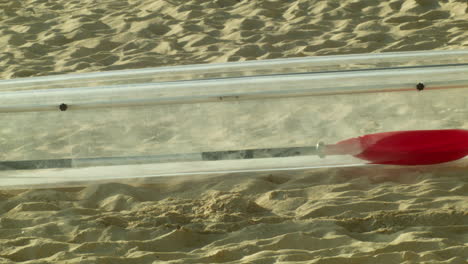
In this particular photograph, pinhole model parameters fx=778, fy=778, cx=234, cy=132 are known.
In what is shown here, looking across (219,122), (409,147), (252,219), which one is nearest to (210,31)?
(219,122)

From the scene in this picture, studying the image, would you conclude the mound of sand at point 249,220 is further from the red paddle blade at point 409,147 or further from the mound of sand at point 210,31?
the mound of sand at point 210,31

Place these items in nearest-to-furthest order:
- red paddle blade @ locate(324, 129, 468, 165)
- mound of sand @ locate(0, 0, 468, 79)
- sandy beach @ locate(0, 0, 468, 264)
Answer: sandy beach @ locate(0, 0, 468, 264) < red paddle blade @ locate(324, 129, 468, 165) < mound of sand @ locate(0, 0, 468, 79)

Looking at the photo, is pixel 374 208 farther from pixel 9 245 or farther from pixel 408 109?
pixel 9 245

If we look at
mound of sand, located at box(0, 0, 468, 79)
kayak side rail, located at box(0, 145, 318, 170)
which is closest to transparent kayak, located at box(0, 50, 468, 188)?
kayak side rail, located at box(0, 145, 318, 170)

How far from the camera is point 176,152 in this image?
3066mm

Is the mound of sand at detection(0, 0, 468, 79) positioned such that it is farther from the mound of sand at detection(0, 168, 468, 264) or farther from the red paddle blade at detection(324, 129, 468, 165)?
the mound of sand at detection(0, 168, 468, 264)

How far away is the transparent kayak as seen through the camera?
3.01 metres

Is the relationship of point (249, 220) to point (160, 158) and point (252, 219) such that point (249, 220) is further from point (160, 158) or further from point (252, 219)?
point (160, 158)

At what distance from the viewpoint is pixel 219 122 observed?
3043mm

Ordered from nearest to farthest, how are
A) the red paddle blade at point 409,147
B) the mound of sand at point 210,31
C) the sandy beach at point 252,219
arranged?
the sandy beach at point 252,219 → the red paddle blade at point 409,147 → the mound of sand at point 210,31

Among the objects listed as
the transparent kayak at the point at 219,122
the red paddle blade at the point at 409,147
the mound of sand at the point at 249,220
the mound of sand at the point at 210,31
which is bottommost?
the mound of sand at the point at 249,220

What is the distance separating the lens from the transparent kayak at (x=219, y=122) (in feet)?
9.87

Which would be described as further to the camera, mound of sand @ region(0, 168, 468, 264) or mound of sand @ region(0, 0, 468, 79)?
mound of sand @ region(0, 0, 468, 79)

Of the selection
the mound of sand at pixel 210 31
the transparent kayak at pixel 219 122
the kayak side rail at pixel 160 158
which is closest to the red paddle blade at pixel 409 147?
the transparent kayak at pixel 219 122
